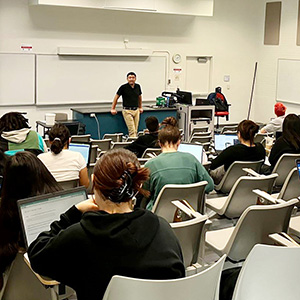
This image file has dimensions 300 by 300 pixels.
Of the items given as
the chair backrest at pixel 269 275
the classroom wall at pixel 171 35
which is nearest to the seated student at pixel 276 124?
the classroom wall at pixel 171 35

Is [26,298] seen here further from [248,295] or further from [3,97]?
[3,97]

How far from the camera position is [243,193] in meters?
4.03

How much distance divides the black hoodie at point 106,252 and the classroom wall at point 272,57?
10934mm

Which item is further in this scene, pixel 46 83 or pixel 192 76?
pixel 192 76

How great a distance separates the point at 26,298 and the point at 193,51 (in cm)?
1056

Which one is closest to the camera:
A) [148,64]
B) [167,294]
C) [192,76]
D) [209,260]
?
[167,294]

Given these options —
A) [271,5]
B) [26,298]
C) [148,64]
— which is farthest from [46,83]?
[26,298]

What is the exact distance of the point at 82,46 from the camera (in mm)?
10984

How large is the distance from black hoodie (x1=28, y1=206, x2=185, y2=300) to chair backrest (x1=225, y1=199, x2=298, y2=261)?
1.13 meters

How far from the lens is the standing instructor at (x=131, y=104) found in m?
9.91

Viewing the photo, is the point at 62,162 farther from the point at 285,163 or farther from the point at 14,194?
the point at 285,163

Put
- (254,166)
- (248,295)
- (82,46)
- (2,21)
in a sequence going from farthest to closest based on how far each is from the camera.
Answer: (82,46), (2,21), (254,166), (248,295)

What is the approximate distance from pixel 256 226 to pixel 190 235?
472 millimetres

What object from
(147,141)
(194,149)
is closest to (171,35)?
(147,141)
